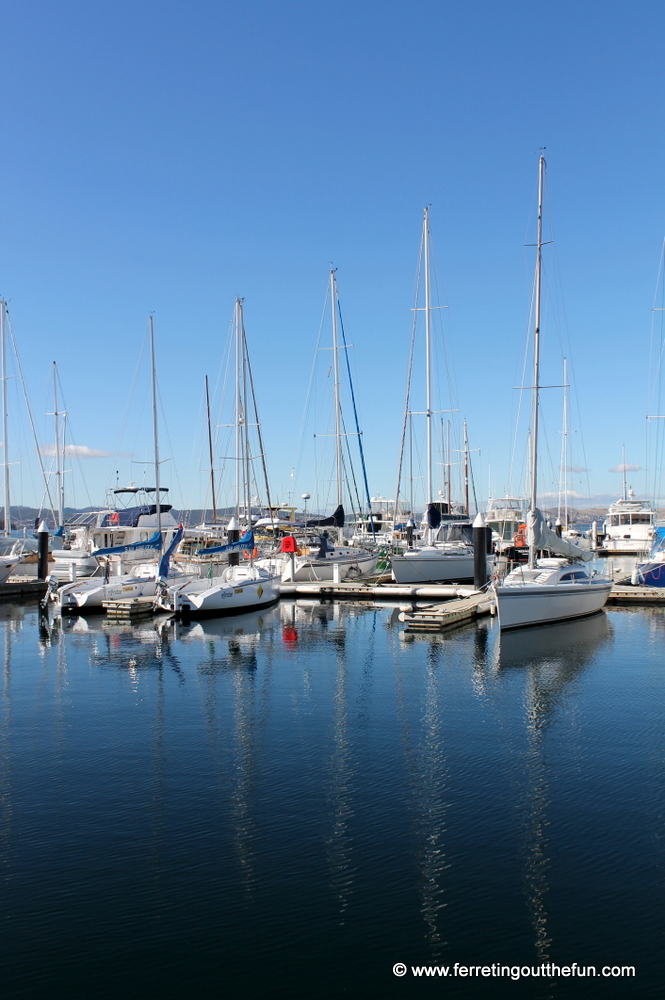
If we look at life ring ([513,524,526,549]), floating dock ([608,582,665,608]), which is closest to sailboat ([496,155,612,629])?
floating dock ([608,582,665,608])

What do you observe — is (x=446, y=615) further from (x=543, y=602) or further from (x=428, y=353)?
(x=428, y=353)

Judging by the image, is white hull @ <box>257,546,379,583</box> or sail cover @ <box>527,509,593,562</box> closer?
sail cover @ <box>527,509,593,562</box>

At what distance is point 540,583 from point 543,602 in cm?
64

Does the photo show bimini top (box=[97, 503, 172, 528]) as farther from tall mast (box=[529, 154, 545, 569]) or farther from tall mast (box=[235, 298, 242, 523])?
tall mast (box=[529, 154, 545, 569])

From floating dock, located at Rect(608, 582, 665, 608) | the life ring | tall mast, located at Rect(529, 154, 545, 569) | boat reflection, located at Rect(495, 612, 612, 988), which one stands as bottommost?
boat reflection, located at Rect(495, 612, 612, 988)

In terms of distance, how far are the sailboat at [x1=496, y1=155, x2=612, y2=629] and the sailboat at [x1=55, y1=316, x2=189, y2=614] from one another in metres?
14.2

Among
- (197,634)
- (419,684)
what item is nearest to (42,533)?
(197,634)

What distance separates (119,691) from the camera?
18641 mm

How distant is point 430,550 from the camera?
39188mm

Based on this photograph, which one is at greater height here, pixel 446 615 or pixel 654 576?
pixel 654 576

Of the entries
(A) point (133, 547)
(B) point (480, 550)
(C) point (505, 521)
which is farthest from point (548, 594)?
(C) point (505, 521)

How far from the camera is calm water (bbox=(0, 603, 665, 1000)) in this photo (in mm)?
7582

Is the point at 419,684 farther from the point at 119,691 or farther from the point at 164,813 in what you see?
the point at 164,813

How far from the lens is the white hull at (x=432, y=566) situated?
38344 mm
